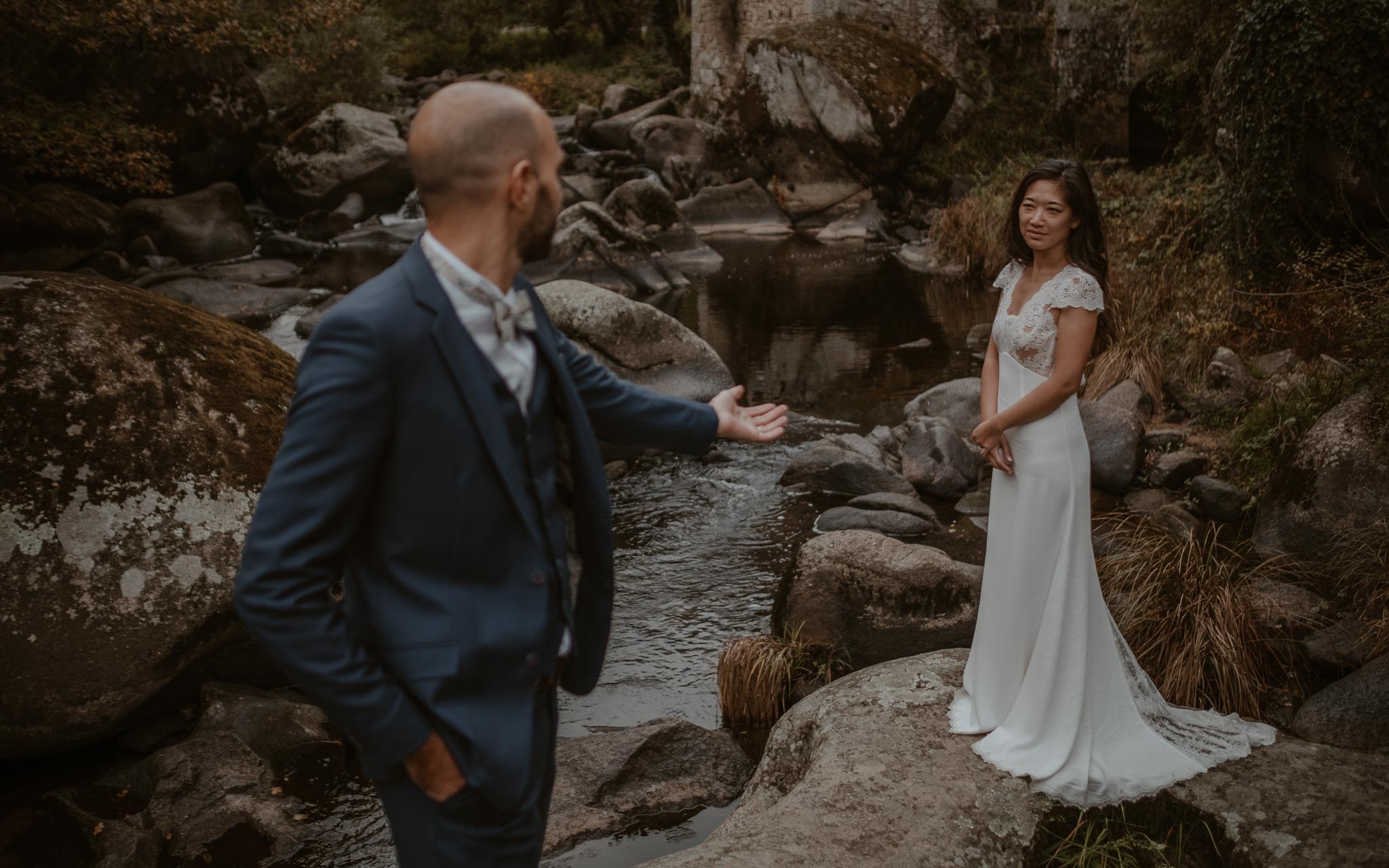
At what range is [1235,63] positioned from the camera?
8859mm

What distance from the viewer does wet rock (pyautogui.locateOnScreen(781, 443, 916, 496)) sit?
28.5 feet

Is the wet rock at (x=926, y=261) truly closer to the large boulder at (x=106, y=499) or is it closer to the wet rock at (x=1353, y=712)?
the wet rock at (x=1353, y=712)

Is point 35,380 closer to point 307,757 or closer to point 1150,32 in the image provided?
point 307,757

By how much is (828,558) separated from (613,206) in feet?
45.9

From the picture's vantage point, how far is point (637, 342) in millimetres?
11008

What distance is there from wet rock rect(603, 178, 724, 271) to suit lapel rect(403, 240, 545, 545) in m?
16.8

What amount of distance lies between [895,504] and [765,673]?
113 inches

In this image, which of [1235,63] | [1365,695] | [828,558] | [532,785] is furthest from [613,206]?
[532,785]

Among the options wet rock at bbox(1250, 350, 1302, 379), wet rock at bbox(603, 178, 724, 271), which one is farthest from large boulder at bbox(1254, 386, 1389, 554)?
wet rock at bbox(603, 178, 724, 271)

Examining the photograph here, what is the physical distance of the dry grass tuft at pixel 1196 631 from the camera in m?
4.84

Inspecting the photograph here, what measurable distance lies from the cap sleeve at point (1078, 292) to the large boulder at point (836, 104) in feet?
58.6

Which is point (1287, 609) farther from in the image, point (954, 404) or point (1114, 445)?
point (954, 404)

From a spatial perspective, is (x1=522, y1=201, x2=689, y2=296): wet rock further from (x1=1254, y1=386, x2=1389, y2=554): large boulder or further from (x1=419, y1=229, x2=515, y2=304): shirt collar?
(x1=419, y1=229, x2=515, y2=304): shirt collar

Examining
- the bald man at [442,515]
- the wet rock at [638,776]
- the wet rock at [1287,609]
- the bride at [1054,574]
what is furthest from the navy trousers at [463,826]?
the wet rock at [1287,609]
